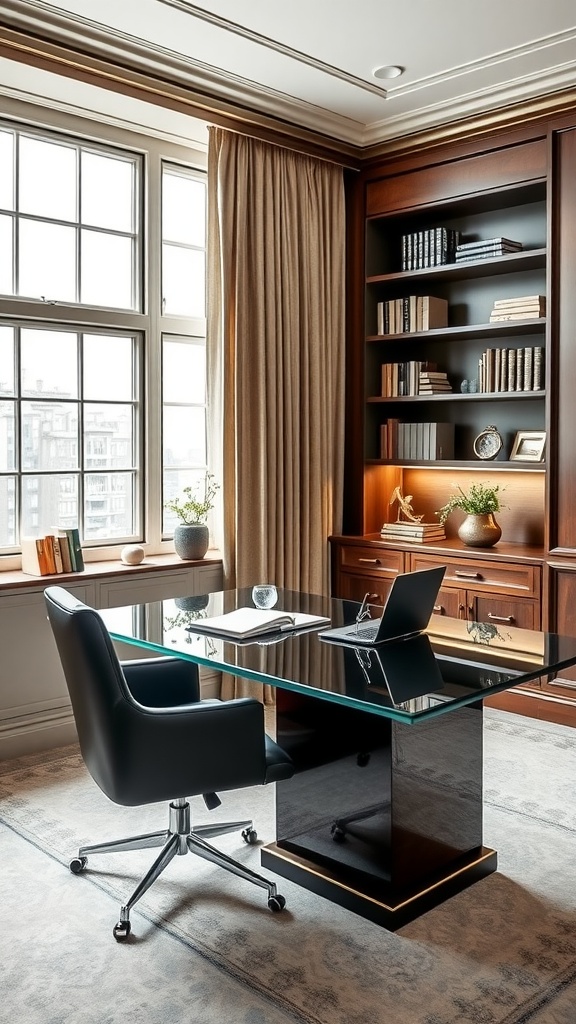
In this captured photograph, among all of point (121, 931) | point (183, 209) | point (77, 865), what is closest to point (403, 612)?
point (121, 931)

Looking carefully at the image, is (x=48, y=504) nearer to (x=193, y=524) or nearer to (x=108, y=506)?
(x=108, y=506)

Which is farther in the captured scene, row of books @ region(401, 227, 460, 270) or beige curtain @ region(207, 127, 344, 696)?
row of books @ region(401, 227, 460, 270)

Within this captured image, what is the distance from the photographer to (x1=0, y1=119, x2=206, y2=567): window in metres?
4.13

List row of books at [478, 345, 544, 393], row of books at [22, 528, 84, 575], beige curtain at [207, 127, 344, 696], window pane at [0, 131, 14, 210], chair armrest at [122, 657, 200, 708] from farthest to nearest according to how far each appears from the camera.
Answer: beige curtain at [207, 127, 344, 696]
row of books at [478, 345, 544, 393]
window pane at [0, 131, 14, 210]
row of books at [22, 528, 84, 575]
chair armrest at [122, 657, 200, 708]

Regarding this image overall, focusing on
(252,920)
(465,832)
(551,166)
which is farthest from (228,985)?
(551,166)

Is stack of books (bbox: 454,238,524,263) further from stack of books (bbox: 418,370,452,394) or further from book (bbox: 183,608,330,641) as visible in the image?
book (bbox: 183,608,330,641)

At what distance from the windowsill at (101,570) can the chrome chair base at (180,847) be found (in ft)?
4.25

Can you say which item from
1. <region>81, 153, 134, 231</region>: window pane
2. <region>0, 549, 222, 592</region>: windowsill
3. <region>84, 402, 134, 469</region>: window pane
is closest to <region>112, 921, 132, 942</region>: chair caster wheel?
<region>0, 549, 222, 592</region>: windowsill

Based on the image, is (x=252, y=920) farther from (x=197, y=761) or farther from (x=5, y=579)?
(x=5, y=579)

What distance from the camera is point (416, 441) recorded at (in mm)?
4945

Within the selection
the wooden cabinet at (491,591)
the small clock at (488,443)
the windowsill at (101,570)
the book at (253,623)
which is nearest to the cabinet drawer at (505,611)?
the wooden cabinet at (491,591)

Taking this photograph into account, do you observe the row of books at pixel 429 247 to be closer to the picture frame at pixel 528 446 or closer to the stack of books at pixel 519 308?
the stack of books at pixel 519 308

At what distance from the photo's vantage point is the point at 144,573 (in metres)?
4.22

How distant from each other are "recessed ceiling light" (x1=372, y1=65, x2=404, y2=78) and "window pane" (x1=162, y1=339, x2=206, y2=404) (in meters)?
1.57
